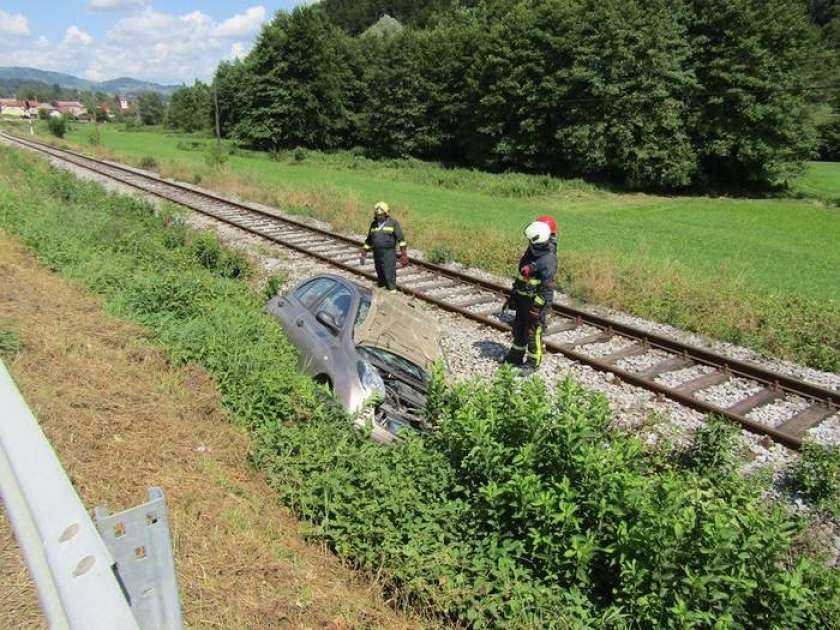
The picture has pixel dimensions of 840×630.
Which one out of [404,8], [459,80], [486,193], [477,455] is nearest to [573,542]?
[477,455]

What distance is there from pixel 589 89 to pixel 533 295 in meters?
39.2

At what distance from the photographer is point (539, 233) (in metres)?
8.48

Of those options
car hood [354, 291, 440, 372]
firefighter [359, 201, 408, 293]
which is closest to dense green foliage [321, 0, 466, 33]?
firefighter [359, 201, 408, 293]

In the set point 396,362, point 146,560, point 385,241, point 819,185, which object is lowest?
point 396,362

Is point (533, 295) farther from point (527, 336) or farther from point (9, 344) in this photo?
point (9, 344)

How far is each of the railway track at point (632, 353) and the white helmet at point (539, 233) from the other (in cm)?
191

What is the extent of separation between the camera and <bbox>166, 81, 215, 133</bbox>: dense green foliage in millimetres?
96750

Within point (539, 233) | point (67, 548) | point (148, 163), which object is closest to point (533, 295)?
point (539, 233)

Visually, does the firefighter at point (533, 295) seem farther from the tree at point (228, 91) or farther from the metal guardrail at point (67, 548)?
the tree at point (228, 91)

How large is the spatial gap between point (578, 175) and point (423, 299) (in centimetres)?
3732

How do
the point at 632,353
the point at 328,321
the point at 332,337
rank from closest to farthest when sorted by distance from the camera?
1. the point at 332,337
2. the point at 328,321
3. the point at 632,353

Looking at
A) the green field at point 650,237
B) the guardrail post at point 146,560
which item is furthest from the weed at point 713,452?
Result: the guardrail post at point 146,560

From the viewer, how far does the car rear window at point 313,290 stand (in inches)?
310

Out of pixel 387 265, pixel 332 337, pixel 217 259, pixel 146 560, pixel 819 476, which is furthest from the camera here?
pixel 217 259
